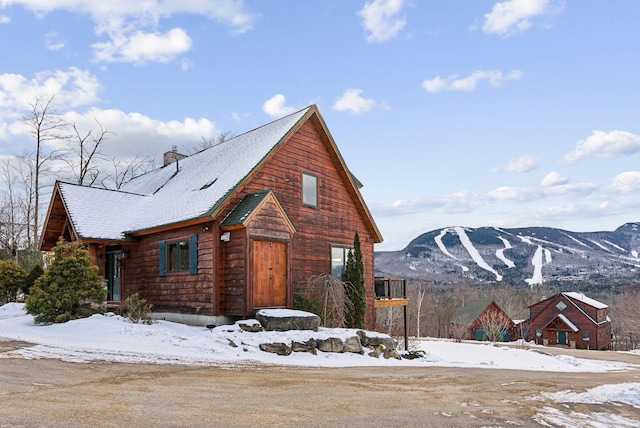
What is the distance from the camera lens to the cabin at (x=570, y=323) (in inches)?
1887

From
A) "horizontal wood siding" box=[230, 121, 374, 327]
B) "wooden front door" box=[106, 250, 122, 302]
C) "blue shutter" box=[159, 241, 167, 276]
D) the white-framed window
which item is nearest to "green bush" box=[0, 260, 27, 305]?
"wooden front door" box=[106, 250, 122, 302]

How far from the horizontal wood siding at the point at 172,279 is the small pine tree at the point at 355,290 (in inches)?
200

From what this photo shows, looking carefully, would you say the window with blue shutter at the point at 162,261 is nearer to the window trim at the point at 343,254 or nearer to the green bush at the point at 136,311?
the green bush at the point at 136,311

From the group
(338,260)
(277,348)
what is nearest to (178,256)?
(277,348)

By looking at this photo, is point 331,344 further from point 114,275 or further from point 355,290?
point 114,275

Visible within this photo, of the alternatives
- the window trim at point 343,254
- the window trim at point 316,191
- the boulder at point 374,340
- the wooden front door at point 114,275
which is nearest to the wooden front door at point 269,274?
the boulder at point 374,340

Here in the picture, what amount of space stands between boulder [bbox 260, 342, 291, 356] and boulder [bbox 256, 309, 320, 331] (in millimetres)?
931

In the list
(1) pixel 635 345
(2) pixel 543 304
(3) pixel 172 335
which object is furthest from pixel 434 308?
(3) pixel 172 335

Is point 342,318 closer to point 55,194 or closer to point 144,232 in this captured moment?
point 144,232

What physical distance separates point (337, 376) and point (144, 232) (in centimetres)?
991

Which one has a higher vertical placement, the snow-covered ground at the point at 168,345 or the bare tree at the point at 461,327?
the snow-covered ground at the point at 168,345

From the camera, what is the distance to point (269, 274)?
14.8 metres

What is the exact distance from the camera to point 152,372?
347 inches

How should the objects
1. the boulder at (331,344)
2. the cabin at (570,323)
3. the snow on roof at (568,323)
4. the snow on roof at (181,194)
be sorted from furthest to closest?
the snow on roof at (568,323) → the cabin at (570,323) → the snow on roof at (181,194) → the boulder at (331,344)
